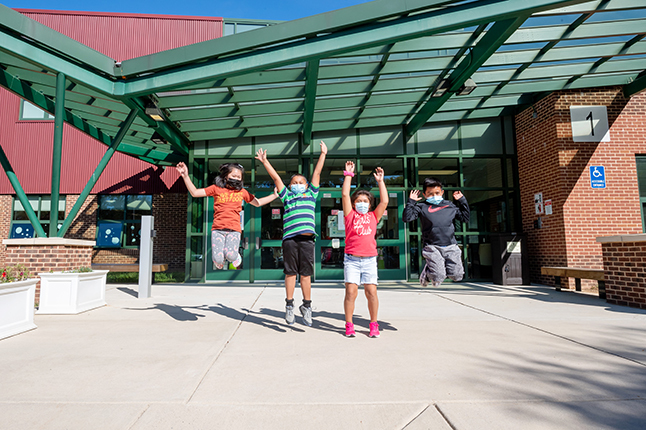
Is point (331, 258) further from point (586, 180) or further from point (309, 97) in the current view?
point (586, 180)

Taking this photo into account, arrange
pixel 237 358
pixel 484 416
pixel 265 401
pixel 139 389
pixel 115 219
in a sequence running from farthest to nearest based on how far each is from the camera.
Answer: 1. pixel 115 219
2. pixel 237 358
3. pixel 139 389
4. pixel 265 401
5. pixel 484 416

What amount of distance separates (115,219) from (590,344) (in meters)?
14.8

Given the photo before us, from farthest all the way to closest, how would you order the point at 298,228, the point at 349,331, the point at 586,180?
the point at 586,180, the point at 298,228, the point at 349,331

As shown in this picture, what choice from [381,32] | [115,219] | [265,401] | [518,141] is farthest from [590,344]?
[115,219]

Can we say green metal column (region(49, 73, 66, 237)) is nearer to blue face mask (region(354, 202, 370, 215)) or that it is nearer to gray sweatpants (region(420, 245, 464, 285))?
blue face mask (region(354, 202, 370, 215))

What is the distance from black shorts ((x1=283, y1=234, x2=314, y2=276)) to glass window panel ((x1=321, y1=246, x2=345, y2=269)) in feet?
20.5

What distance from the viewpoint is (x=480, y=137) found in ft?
36.0

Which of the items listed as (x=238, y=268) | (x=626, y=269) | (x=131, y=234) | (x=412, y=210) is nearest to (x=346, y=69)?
(x=412, y=210)

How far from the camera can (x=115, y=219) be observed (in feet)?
46.4

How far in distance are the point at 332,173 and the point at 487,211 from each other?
466cm

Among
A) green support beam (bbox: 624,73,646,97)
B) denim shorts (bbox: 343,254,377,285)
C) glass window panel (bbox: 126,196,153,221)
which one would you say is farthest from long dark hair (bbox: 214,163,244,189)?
glass window panel (bbox: 126,196,153,221)

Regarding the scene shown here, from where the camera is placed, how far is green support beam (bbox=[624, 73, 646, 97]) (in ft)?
27.8

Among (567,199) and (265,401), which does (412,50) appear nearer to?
(567,199)

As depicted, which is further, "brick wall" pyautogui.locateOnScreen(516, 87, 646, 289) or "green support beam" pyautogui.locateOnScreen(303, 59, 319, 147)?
"brick wall" pyautogui.locateOnScreen(516, 87, 646, 289)
